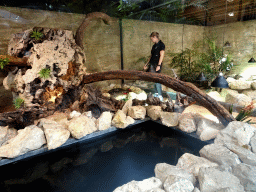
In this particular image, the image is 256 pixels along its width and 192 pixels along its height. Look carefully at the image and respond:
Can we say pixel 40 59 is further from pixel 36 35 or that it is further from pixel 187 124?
pixel 187 124

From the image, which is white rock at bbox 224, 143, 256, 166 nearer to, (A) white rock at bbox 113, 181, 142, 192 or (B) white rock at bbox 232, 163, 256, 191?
(B) white rock at bbox 232, 163, 256, 191

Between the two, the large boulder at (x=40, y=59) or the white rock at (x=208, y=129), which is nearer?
the white rock at (x=208, y=129)

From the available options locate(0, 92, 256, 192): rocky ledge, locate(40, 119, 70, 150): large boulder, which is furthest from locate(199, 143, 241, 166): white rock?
locate(40, 119, 70, 150): large boulder

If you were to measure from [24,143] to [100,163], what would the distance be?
1.07m

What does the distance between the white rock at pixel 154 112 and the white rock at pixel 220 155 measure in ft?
4.08

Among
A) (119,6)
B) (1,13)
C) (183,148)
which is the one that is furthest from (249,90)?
(1,13)

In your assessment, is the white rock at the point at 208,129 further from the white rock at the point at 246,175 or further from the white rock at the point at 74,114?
the white rock at the point at 74,114

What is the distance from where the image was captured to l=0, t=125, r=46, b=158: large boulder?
210cm

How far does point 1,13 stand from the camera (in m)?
2.92

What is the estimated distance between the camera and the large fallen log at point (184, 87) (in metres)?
2.35

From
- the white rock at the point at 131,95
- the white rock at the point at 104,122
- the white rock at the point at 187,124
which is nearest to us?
the white rock at the point at 187,124

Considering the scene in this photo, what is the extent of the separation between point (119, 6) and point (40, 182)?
3.80 meters

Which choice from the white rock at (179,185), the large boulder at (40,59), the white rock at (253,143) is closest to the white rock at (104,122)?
the large boulder at (40,59)

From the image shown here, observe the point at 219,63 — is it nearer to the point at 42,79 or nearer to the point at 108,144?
the point at 108,144
